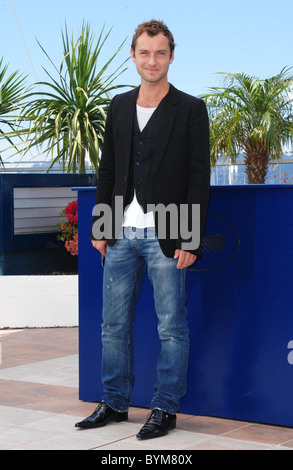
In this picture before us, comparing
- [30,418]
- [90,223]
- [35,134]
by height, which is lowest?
[30,418]

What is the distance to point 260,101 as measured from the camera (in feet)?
43.0

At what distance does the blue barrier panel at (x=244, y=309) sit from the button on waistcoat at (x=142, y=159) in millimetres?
398

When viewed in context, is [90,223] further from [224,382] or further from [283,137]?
[283,137]

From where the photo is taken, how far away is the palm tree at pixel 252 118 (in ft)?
42.5

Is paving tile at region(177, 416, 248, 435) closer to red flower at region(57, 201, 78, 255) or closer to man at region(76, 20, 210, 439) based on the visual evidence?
man at region(76, 20, 210, 439)

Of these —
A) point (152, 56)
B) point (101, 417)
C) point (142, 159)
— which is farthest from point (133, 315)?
point (152, 56)

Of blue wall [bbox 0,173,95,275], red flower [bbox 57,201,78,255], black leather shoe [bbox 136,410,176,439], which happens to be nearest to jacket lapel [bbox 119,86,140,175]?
black leather shoe [bbox 136,410,176,439]

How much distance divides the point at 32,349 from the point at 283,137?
8091mm

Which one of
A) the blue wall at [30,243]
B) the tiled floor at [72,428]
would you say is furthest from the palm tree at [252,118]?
the tiled floor at [72,428]

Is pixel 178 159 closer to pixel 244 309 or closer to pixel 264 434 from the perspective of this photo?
pixel 244 309

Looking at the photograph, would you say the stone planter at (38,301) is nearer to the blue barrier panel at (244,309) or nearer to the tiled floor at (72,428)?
the tiled floor at (72,428)

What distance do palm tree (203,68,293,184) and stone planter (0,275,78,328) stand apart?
613 cm

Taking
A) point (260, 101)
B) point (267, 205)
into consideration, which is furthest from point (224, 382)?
point (260, 101)

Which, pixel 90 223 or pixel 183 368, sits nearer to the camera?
pixel 183 368
